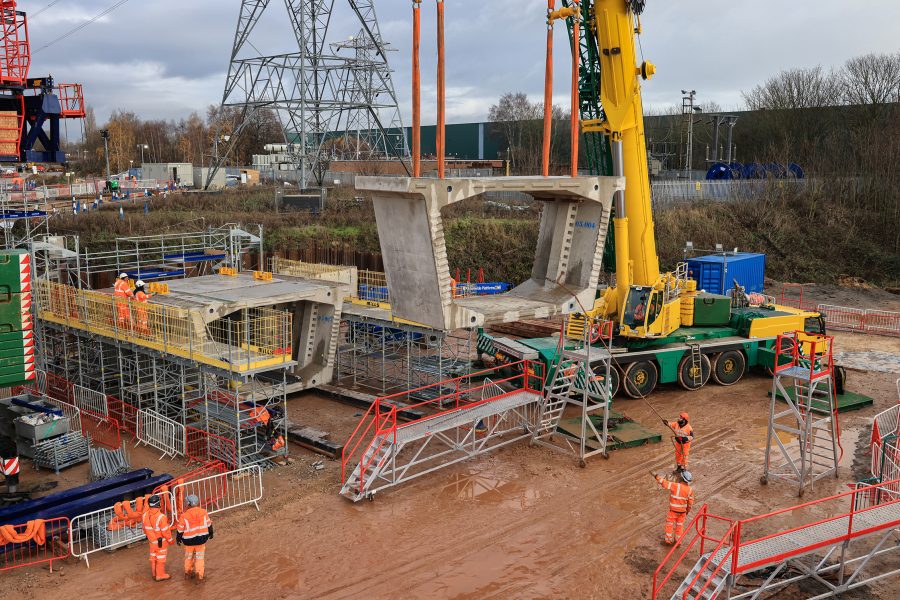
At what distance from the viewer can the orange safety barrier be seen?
1144 centimetres

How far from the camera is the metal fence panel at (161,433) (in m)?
16.0

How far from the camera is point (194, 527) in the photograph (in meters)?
10.8

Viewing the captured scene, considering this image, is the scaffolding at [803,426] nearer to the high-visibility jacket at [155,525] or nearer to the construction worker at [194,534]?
the construction worker at [194,534]

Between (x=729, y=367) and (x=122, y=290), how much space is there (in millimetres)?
15946

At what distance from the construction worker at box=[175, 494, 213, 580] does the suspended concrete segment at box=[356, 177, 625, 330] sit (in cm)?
458

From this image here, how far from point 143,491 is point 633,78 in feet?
46.9

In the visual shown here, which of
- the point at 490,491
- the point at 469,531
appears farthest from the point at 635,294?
the point at 469,531

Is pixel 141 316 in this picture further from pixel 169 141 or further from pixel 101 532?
pixel 169 141

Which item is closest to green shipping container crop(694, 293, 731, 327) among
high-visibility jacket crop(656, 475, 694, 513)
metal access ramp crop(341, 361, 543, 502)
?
metal access ramp crop(341, 361, 543, 502)

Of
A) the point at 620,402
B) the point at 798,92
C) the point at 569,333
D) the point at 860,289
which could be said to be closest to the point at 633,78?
the point at 569,333

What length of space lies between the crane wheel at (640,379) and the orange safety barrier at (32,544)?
43.2 ft

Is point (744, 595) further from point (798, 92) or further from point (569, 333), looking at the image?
point (798, 92)

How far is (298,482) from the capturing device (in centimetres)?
1466

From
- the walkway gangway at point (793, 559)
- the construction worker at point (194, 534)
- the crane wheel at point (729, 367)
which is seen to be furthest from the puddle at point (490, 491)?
the crane wheel at point (729, 367)
